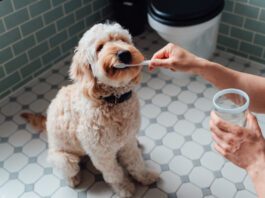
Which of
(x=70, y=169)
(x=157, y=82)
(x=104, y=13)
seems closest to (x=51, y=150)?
(x=70, y=169)

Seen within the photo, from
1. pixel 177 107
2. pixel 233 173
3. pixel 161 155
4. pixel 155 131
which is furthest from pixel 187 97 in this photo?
pixel 233 173

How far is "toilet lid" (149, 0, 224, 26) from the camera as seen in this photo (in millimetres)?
1733

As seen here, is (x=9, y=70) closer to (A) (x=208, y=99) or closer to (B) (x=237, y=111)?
(A) (x=208, y=99)

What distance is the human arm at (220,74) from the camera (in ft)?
3.81

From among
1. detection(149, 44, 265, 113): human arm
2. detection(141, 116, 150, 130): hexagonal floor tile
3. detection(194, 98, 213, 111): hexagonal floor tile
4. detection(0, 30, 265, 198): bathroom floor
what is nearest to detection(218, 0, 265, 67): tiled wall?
detection(0, 30, 265, 198): bathroom floor

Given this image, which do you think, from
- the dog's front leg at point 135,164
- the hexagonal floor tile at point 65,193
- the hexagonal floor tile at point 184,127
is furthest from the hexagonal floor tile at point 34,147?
the hexagonal floor tile at point 184,127

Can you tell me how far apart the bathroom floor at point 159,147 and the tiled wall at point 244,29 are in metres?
0.08

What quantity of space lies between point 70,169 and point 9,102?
2.47ft

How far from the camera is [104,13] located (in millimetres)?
2461

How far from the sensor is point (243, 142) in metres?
0.87

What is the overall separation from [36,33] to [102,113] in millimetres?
1031

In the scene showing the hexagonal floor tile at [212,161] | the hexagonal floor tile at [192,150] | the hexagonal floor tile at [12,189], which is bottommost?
the hexagonal floor tile at [12,189]

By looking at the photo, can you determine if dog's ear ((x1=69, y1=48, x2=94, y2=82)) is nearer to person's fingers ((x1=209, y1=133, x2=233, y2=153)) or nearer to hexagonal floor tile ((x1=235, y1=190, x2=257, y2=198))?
person's fingers ((x1=209, y1=133, x2=233, y2=153))

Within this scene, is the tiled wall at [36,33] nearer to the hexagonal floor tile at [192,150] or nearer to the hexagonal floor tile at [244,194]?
the hexagonal floor tile at [192,150]
